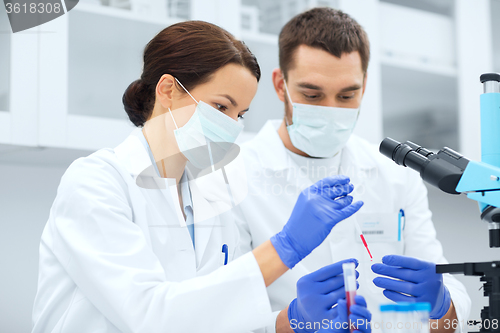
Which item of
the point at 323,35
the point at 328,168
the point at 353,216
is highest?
the point at 323,35

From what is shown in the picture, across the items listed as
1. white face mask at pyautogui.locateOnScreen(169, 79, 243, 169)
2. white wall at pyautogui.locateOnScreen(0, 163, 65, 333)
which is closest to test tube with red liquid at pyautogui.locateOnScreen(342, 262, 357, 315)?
white face mask at pyautogui.locateOnScreen(169, 79, 243, 169)

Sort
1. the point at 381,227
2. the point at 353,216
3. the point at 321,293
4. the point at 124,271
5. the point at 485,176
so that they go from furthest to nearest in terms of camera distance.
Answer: the point at 381,227 → the point at 353,216 → the point at 321,293 → the point at 124,271 → the point at 485,176

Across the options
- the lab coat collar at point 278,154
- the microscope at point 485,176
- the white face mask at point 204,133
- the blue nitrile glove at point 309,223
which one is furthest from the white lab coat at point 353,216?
the microscope at point 485,176

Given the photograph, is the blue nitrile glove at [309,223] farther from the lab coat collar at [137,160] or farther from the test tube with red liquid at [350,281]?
the lab coat collar at [137,160]

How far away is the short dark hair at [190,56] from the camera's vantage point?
1.29m

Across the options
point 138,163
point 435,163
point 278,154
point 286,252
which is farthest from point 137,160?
point 435,163

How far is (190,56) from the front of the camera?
129 cm

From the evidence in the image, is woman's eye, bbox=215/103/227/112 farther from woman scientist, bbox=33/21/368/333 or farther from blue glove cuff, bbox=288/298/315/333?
blue glove cuff, bbox=288/298/315/333

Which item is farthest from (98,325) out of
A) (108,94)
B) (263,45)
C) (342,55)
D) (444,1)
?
(444,1)

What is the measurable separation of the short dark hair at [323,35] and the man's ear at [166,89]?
0.56 metres

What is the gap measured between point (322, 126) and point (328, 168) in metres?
0.25

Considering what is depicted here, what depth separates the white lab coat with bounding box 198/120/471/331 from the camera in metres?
1.60

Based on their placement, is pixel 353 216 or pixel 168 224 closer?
pixel 168 224

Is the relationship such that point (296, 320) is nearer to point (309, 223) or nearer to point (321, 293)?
point (321, 293)
